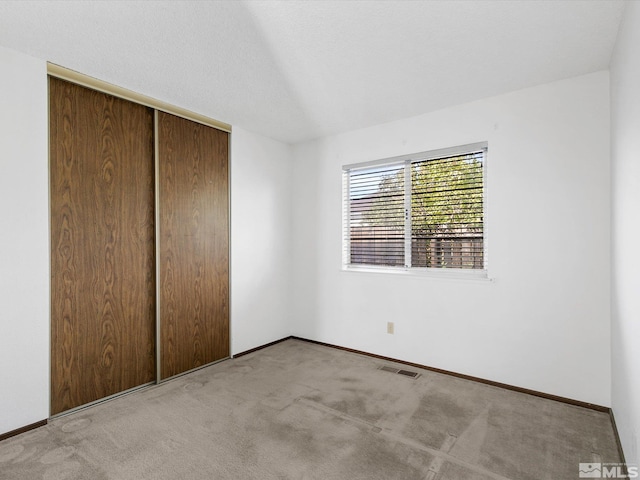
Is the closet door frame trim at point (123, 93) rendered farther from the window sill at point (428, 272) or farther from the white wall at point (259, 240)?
the window sill at point (428, 272)

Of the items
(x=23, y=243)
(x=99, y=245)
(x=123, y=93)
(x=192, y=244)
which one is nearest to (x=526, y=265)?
(x=192, y=244)

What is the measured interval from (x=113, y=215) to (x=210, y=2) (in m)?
1.78

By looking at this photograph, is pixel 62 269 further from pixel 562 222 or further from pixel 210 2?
pixel 562 222

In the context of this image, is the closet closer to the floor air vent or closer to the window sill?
the window sill

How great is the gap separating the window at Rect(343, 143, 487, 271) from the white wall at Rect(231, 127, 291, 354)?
0.84 metres

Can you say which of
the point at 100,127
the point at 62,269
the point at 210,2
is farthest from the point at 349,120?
the point at 62,269

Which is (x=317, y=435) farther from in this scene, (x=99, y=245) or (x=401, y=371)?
(x=99, y=245)

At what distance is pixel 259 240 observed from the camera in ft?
13.5

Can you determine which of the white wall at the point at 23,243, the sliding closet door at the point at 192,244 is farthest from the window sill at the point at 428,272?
the white wall at the point at 23,243

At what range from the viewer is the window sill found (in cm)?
316

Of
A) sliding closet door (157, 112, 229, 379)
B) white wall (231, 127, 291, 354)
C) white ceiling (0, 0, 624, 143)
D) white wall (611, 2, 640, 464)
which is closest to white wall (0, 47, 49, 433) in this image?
white ceiling (0, 0, 624, 143)

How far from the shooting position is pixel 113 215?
110 inches

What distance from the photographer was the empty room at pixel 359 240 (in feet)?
6.47

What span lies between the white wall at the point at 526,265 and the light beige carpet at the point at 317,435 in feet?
1.00
